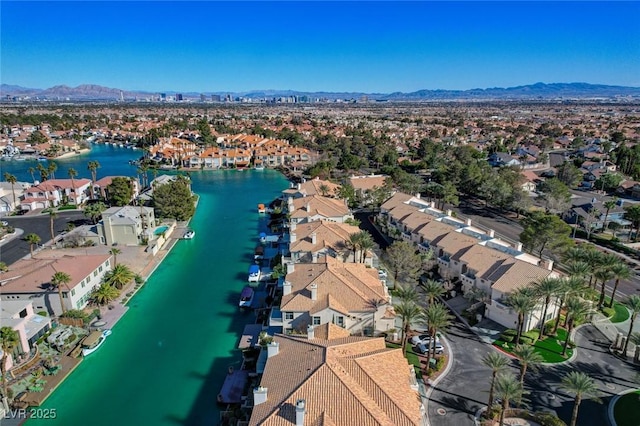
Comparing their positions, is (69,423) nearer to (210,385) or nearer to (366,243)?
(210,385)

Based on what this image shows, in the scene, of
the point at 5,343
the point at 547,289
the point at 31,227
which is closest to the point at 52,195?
the point at 31,227

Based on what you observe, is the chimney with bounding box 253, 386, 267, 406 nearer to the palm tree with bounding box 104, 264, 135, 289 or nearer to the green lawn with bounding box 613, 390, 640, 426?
the green lawn with bounding box 613, 390, 640, 426

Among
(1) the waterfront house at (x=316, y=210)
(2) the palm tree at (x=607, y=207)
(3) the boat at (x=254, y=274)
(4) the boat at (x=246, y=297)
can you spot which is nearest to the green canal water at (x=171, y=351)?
(4) the boat at (x=246, y=297)

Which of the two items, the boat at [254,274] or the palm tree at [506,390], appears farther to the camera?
the boat at [254,274]

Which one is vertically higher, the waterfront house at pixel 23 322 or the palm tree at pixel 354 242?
the palm tree at pixel 354 242

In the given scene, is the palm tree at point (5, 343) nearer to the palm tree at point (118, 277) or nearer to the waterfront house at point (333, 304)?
the palm tree at point (118, 277)

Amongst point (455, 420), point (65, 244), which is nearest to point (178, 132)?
point (65, 244)

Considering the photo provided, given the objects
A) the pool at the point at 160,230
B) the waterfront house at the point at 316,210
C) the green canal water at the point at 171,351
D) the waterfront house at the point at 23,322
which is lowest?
the green canal water at the point at 171,351
